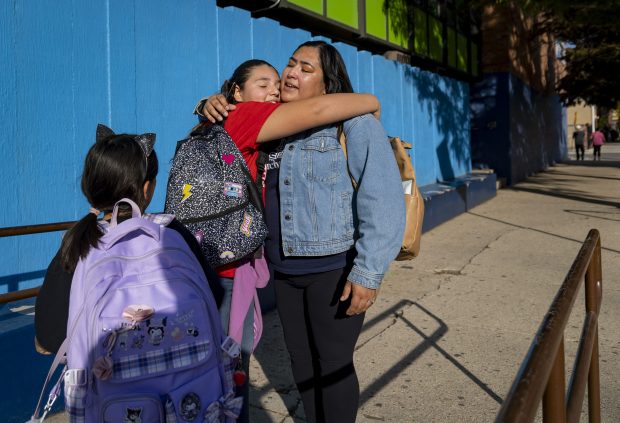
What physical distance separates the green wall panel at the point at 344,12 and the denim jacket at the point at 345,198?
6606 mm

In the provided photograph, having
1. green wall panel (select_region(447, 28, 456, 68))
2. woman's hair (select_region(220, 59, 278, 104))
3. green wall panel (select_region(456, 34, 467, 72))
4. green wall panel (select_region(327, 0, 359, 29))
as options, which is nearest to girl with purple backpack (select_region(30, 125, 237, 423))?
woman's hair (select_region(220, 59, 278, 104))

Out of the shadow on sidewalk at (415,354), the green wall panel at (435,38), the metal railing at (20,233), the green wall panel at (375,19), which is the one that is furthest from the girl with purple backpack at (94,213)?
the green wall panel at (435,38)

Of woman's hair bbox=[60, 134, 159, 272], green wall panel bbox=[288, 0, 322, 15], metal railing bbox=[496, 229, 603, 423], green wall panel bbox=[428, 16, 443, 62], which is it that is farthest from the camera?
green wall panel bbox=[428, 16, 443, 62]

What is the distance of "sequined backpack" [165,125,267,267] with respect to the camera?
6.68 feet

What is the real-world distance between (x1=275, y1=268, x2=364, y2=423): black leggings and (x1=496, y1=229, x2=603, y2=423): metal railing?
2.72 ft

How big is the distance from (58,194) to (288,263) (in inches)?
106

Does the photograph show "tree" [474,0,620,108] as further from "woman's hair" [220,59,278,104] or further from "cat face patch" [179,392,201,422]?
"cat face patch" [179,392,201,422]

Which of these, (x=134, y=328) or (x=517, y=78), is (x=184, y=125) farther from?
(x=517, y=78)

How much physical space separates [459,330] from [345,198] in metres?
2.88

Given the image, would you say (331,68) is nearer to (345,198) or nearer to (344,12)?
(345,198)

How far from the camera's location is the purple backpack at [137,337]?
153 cm

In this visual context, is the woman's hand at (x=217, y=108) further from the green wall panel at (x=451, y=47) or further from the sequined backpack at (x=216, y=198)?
the green wall panel at (x=451, y=47)

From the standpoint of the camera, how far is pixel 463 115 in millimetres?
14484

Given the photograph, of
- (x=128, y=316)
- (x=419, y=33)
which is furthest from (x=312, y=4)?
(x=128, y=316)
